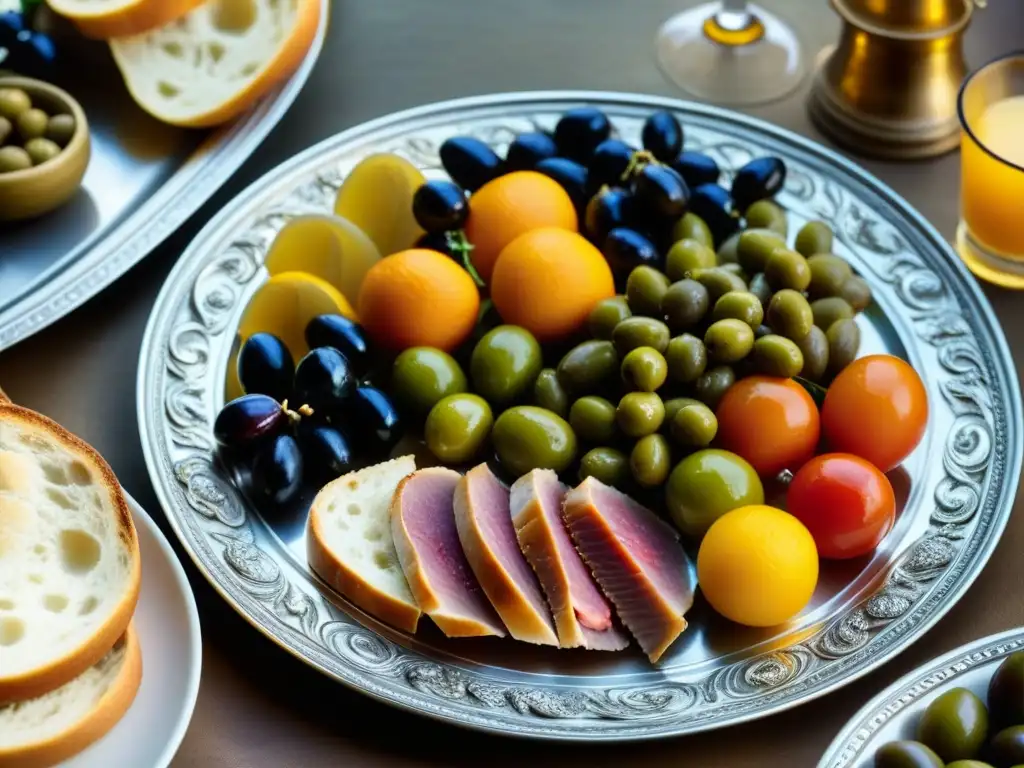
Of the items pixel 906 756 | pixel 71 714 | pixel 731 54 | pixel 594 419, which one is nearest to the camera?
pixel 906 756

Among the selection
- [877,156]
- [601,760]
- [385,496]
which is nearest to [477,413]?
[385,496]

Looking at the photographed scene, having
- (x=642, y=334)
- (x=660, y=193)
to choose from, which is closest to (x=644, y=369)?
(x=642, y=334)

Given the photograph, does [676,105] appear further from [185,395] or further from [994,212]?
[185,395]

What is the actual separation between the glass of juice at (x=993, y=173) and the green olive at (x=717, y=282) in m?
0.38

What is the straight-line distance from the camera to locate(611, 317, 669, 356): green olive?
1.20 m

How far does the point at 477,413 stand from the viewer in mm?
1236

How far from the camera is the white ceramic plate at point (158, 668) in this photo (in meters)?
1.01

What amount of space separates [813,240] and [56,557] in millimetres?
860

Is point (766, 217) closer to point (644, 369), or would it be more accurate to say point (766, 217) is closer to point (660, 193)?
point (660, 193)

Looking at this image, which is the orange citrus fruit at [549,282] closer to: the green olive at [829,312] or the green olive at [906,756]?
the green olive at [829,312]

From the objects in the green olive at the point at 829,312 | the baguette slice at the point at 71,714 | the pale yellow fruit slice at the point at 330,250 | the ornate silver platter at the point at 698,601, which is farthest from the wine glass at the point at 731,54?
the baguette slice at the point at 71,714

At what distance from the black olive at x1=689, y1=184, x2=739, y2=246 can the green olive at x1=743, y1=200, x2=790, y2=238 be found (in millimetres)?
21

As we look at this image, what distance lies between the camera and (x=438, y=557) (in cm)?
114

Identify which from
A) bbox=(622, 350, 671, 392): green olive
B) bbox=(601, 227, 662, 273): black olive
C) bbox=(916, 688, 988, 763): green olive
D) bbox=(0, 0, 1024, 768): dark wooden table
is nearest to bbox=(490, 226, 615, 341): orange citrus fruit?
bbox=(601, 227, 662, 273): black olive
